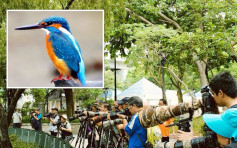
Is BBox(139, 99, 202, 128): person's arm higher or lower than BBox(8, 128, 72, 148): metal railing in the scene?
higher

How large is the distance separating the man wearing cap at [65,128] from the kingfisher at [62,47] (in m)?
1.19

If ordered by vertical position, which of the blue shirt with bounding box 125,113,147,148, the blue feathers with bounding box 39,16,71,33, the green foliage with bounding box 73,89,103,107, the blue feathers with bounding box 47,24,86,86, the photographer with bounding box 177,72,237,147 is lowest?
the blue shirt with bounding box 125,113,147,148

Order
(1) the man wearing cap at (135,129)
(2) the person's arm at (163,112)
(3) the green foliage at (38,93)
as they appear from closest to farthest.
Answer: (2) the person's arm at (163,112) < (1) the man wearing cap at (135,129) < (3) the green foliage at (38,93)

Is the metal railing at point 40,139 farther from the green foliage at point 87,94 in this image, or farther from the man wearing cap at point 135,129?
the green foliage at point 87,94

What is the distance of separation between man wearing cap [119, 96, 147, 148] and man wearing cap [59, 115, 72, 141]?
5582 millimetres

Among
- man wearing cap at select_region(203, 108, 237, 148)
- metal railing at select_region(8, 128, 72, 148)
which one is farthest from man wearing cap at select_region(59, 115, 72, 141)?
man wearing cap at select_region(203, 108, 237, 148)

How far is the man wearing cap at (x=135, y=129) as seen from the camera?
15.1 feet

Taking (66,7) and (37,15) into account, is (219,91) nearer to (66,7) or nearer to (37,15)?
(37,15)

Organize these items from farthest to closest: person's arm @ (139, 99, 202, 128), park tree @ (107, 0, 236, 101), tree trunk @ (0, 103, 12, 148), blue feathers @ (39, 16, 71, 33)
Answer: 1. park tree @ (107, 0, 236, 101)
2. blue feathers @ (39, 16, 71, 33)
3. tree trunk @ (0, 103, 12, 148)
4. person's arm @ (139, 99, 202, 128)

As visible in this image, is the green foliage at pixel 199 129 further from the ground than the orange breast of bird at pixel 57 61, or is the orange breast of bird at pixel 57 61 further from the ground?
the orange breast of bird at pixel 57 61

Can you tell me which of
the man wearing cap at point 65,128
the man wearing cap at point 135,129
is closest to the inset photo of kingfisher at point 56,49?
the man wearing cap at point 65,128

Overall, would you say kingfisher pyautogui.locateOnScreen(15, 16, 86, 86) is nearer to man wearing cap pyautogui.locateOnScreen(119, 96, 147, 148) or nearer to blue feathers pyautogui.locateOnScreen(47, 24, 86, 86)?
blue feathers pyautogui.locateOnScreen(47, 24, 86, 86)

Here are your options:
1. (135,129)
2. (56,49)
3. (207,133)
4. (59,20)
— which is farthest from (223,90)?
(59,20)

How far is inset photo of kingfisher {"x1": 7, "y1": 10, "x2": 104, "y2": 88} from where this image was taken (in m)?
10.9
